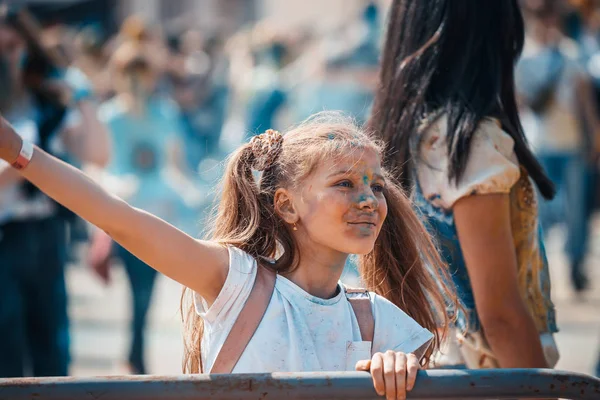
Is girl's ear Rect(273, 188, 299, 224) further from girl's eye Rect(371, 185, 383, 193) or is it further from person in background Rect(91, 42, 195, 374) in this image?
person in background Rect(91, 42, 195, 374)

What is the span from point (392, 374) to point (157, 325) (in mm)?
5718

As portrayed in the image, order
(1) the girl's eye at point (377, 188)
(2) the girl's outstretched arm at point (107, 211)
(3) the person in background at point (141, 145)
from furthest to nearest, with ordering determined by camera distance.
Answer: (3) the person in background at point (141, 145) → (1) the girl's eye at point (377, 188) → (2) the girl's outstretched arm at point (107, 211)

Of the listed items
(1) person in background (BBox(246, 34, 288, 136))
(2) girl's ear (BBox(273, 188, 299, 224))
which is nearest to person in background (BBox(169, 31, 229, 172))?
(1) person in background (BBox(246, 34, 288, 136))

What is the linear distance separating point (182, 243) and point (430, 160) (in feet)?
3.05

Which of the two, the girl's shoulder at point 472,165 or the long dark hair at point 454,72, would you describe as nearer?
the girl's shoulder at point 472,165

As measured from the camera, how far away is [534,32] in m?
8.52

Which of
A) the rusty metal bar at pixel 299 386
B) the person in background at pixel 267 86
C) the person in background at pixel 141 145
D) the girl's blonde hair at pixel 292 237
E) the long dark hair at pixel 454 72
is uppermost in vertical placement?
the person in background at pixel 267 86

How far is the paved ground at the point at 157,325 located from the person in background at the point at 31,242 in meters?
1.09

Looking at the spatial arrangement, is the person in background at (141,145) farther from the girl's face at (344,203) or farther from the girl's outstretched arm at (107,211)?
the girl's outstretched arm at (107,211)

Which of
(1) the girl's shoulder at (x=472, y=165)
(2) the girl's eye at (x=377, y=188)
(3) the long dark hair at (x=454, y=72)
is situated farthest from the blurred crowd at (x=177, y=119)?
(2) the girl's eye at (x=377, y=188)

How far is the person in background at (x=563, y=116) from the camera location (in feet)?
27.2

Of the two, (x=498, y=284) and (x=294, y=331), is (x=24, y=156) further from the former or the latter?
(x=498, y=284)

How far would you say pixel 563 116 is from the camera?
27.7 ft

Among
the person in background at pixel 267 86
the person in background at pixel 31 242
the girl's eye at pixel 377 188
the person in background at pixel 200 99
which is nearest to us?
the girl's eye at pixel 377 188
